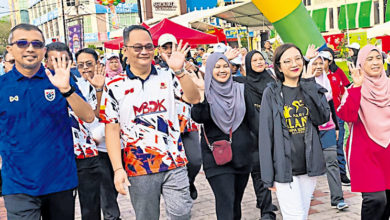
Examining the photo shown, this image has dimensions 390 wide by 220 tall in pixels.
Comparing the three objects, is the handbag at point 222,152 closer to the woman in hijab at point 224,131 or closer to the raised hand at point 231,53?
the woman in hijab at point 224,131

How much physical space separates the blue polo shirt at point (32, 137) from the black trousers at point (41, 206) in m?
0.05

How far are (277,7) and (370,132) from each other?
142 inches

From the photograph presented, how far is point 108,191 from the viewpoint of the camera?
17.7ft

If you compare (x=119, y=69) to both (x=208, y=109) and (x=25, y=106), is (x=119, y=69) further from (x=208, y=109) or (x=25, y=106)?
(x=25, y=106)

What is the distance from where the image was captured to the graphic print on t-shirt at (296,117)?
409 centimetres

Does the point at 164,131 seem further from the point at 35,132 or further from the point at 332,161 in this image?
the point at 332,161

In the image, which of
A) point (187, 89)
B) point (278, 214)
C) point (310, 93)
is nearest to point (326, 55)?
point (278, 214)

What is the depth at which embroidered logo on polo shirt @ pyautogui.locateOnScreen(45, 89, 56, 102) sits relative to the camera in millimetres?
3502

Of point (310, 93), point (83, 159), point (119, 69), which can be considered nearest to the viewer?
point (310, 93)

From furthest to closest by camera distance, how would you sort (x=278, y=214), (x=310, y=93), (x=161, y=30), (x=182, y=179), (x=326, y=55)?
(x=161, y=30) → (x=326, y=55) → (x=278, y=214) → (x=310, y=93) → (x=182, y=179)

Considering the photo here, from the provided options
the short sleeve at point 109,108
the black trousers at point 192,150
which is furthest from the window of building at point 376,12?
the short sleeve at point 109,108

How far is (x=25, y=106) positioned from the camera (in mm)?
3414

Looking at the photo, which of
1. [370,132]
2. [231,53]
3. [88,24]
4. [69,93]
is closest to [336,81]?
[231,53]

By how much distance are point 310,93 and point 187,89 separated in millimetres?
1154
